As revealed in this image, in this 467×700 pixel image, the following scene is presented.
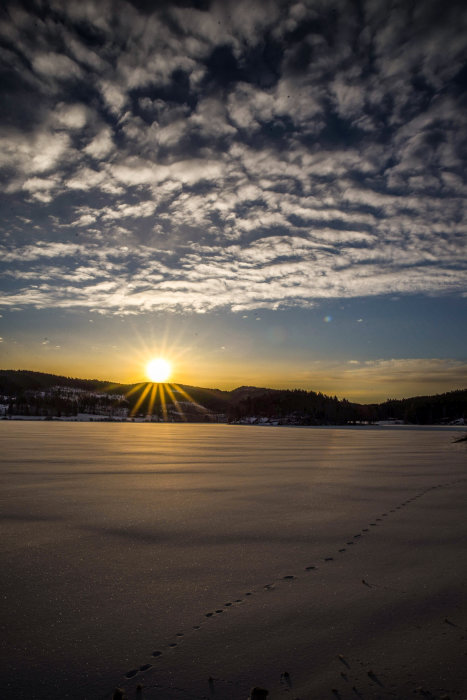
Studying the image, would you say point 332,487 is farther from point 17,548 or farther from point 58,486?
point 17,548

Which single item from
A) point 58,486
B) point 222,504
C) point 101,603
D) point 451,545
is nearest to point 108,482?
point 58,486

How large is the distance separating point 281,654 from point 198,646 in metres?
0.58

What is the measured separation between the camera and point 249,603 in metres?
3.45

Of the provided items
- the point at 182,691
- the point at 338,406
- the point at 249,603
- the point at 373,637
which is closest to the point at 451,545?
the point at 373,637

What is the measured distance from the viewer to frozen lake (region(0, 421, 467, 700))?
8.66 feet

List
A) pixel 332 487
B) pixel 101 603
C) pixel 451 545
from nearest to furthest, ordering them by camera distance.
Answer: pixel 101 603 → pixel 451 545 → pixel 332 487

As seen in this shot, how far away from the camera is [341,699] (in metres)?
2.35

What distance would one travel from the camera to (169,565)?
4.28 metres

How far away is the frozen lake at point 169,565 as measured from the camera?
264 cm

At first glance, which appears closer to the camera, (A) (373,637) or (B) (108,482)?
(A) (373,637)

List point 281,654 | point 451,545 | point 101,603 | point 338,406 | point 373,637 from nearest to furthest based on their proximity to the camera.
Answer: point 281,654, point 373,637, point 101,603, point 451,545, point 338,406

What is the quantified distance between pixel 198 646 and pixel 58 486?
698 cm

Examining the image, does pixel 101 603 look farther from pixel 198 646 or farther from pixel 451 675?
pixel 451 675

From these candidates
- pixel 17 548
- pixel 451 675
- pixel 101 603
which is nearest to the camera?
pixel 451 675
